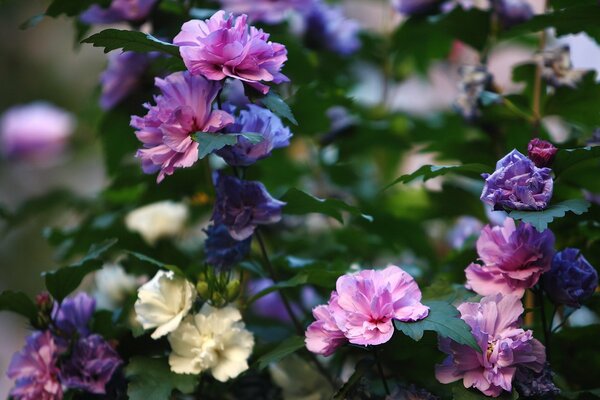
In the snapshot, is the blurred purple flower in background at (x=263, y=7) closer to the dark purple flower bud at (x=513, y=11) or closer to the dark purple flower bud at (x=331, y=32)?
the dark purple flower bud at (x=331, y=32)

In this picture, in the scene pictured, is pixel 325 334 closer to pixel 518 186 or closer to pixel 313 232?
pixel 518 186

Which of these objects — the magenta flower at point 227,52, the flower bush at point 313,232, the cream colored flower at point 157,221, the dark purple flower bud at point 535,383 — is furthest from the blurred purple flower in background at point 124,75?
the dark purple flower bud at point 535,383

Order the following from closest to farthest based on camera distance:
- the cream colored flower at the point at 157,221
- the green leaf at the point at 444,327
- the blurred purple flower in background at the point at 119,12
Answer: the green leaf at the point at 444,327 → the blurred purple flower in background at the point at 119,12 → the cream colored flower at the point at 157,221

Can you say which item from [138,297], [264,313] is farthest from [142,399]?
[264,313]

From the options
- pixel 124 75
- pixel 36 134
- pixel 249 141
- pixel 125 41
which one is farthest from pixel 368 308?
pixel 36 134

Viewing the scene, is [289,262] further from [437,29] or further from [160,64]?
[437,29]

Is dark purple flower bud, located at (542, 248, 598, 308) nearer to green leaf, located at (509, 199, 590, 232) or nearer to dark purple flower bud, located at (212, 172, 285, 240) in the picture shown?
green leaf, located at (509, 199, 590, 232)
